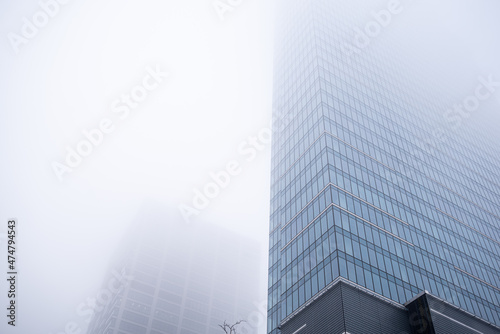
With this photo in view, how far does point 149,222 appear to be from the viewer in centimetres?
16900

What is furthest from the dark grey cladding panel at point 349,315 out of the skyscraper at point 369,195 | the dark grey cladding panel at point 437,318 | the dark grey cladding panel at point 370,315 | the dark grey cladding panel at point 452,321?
the dark grey cladding panel at point 452,321

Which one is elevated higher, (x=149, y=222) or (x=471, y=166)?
(x=149, y=222)

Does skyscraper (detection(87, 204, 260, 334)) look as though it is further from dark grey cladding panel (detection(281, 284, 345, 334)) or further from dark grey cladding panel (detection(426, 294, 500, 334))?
dark grey cladding panel (detection(426, 294, 500, 334))

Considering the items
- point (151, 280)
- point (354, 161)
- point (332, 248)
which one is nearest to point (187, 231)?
point (151, 280)

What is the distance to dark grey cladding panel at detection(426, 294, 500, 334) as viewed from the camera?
46906mm

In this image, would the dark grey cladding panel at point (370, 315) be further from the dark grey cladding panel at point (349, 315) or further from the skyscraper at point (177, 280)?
the skyscraper at point (177, 280)

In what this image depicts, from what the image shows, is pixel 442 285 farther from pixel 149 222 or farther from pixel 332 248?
pixel 149 222

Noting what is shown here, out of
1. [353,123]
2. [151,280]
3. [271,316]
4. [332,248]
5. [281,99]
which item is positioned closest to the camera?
[332,248]

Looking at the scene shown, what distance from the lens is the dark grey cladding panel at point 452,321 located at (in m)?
46.9

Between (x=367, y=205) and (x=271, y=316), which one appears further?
(x=367, y=205)

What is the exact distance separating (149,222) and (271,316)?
390 feet

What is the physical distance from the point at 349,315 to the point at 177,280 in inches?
4478

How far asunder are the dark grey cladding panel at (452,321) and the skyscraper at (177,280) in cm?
9986

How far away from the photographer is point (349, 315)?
4431 centimetres
